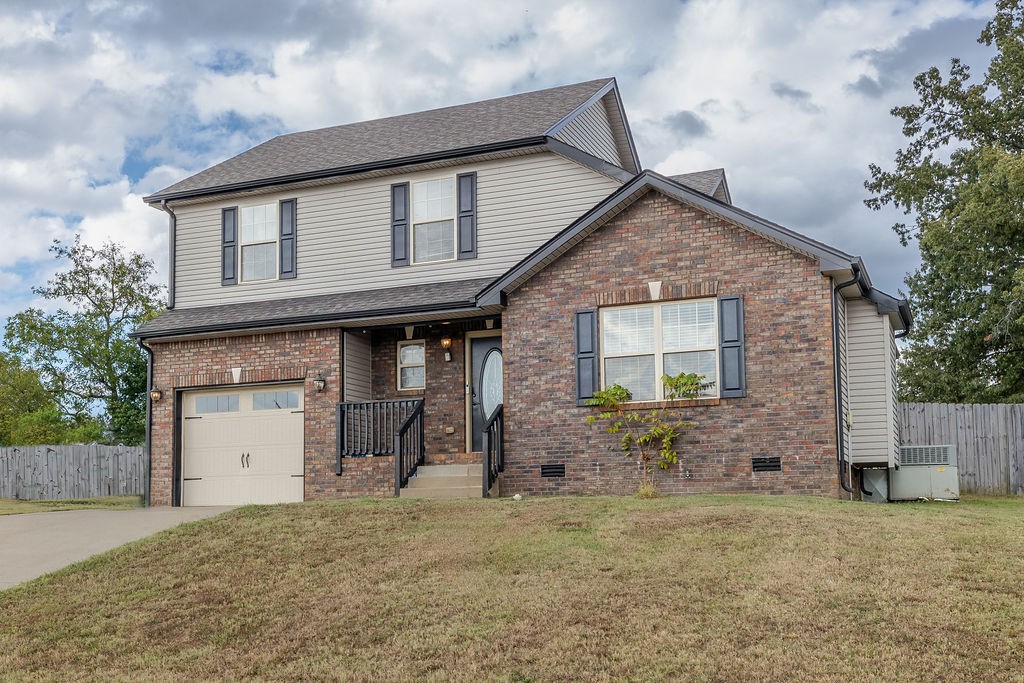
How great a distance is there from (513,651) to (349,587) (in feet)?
7.50

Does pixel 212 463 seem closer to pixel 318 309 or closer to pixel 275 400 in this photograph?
pixel 275 400

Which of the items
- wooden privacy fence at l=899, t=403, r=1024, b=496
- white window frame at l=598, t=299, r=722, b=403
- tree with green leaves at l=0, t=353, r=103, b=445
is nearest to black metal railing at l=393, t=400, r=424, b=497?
white window frame at l=598, t=299, r=722, b=403

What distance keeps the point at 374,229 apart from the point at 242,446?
4.22m

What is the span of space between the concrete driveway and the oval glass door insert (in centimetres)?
441

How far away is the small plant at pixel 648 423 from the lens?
1391 cm

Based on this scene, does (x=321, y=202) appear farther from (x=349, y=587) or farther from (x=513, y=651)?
(x=513, y=651)

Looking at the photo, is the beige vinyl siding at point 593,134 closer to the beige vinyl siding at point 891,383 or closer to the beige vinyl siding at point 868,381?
the beige vinyl siding at point 868,381

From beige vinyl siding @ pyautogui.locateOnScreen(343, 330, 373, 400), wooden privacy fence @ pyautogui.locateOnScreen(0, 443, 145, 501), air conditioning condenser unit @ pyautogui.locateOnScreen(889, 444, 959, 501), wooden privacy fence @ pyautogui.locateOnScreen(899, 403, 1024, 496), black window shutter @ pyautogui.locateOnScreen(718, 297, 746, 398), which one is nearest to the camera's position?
black window shutter @ pyautogui.locateOnScreen(718, 297, 746, 398)

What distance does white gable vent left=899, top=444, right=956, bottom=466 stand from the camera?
1585 centimetres

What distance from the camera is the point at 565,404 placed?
1469cm

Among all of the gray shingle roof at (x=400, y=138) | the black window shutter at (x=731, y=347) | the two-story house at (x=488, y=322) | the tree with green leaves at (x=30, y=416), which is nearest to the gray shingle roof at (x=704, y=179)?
the two-story house at (x=488, y=322)

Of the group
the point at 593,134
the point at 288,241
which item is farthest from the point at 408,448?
the point at 593,134

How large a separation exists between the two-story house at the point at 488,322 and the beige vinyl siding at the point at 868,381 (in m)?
0.03

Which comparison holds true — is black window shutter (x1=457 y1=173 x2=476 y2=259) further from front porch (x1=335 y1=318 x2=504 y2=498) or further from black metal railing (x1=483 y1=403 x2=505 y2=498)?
black metal railing (x1=483 y1=403 x2=505 y2=498)
